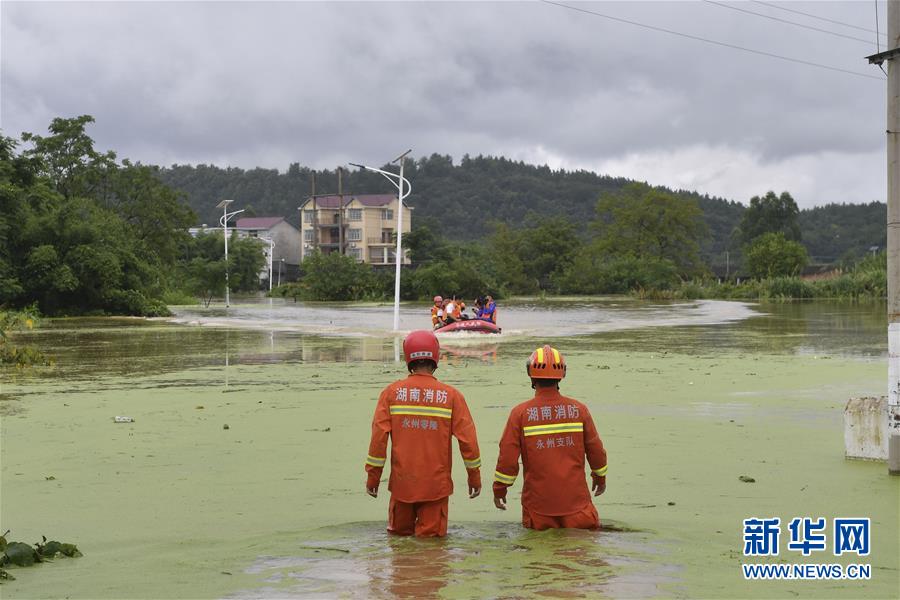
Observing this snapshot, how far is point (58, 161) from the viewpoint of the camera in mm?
69688

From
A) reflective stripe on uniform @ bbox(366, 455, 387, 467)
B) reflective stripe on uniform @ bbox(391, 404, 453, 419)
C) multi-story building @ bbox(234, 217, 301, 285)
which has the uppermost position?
multi-story building @ bbox(234, 217, 301, 285)

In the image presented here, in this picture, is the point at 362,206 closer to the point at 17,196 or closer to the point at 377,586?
the point at 17,196

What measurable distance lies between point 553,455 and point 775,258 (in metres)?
100

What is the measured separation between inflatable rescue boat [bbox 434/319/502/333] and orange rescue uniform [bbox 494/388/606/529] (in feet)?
85.6

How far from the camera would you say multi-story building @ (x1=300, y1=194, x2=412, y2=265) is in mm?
127812

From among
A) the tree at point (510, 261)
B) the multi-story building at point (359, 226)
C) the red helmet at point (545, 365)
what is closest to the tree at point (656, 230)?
the tree at point (510, 261)

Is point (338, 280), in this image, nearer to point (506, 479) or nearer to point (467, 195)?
point (506, 479)

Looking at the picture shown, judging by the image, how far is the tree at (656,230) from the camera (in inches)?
4284

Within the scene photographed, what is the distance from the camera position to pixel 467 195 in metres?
186

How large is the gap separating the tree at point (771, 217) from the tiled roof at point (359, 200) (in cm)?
4332

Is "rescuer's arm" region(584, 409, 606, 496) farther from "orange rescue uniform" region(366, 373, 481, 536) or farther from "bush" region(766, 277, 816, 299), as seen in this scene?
"bush" region(766, 277, 816, 299)

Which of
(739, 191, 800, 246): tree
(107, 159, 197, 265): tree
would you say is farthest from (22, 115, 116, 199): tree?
(739, 191, 800, 246): tree

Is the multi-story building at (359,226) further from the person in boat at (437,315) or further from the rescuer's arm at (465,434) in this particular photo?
the rescuer's arm at (465,434)

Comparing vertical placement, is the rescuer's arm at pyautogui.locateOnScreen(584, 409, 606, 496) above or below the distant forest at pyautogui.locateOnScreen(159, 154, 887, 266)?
below
